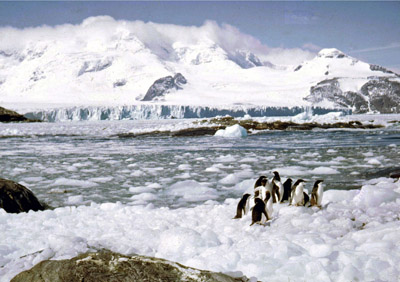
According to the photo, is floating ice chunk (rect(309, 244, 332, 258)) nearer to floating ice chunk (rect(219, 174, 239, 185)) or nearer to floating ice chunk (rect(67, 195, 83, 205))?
floating ice chunk (rect(67, 195, 83, 205))

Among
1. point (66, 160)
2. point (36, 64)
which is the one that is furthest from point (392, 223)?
point (36, 64)

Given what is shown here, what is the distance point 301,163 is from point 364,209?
217 inches

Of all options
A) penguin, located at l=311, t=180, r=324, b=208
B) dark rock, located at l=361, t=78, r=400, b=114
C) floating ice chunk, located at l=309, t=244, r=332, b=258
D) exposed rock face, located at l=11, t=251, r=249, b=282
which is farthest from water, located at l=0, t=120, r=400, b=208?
dark rock, located at l=361, t=78, r=400, b=114

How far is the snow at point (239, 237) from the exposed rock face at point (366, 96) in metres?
131

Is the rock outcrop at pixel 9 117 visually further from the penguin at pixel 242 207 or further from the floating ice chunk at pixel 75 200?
the penguin at pixel 242 207

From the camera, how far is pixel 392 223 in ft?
13.2

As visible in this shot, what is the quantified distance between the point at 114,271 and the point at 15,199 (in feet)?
11.8

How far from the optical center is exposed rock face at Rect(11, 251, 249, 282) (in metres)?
2.42

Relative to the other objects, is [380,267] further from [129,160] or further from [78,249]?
[129,160]

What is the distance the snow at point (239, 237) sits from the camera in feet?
10.3

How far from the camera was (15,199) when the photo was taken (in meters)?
5.36

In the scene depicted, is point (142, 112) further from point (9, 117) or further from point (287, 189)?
point (287, 189)

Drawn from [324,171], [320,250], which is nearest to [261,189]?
[320,250]

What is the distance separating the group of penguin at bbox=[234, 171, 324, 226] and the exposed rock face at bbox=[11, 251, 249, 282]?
6.04ft
